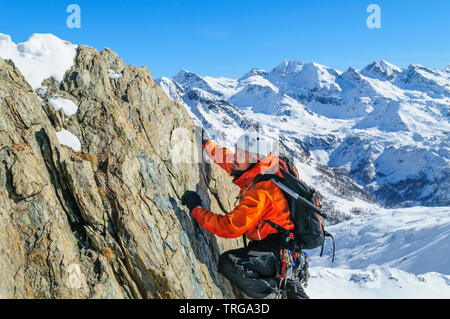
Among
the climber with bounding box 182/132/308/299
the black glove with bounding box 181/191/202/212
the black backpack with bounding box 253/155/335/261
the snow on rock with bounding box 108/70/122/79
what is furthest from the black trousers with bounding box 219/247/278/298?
the snow on rock with bounding box 108/70/122/79

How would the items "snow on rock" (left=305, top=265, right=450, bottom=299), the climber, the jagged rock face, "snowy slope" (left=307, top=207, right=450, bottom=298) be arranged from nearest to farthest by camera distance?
the jagged rock face
the climber
"snow on rock" (left=305, top=265, right=450, bottom=299)
"snowy slope" (left=307, top=207, right=450, bottom=298)

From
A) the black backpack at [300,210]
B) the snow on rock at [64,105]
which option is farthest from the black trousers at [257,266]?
the snow on rock at [64,105]

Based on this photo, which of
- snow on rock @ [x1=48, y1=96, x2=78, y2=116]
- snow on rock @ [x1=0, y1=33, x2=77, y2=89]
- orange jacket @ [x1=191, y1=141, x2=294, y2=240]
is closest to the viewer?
orange jacket @ [x1=191, y1=141, x2=294, y2=240]

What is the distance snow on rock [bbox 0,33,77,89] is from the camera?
10.2 m

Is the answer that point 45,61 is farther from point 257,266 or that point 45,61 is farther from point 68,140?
point 257,266

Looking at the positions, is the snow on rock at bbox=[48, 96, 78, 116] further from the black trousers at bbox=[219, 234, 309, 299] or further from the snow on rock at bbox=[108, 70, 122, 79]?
the black trousers at bbox=[219, 234, 309, 299]

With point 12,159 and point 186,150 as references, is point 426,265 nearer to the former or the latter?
point 186,150

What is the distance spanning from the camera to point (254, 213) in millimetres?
8633

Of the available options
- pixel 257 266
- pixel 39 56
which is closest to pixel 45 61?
pixel 39 56

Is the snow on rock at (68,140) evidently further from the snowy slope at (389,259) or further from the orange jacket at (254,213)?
the snowy slope at (389,259)

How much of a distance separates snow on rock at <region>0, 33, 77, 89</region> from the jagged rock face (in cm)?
32

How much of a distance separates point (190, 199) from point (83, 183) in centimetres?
333

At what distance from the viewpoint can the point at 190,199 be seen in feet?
34.3
